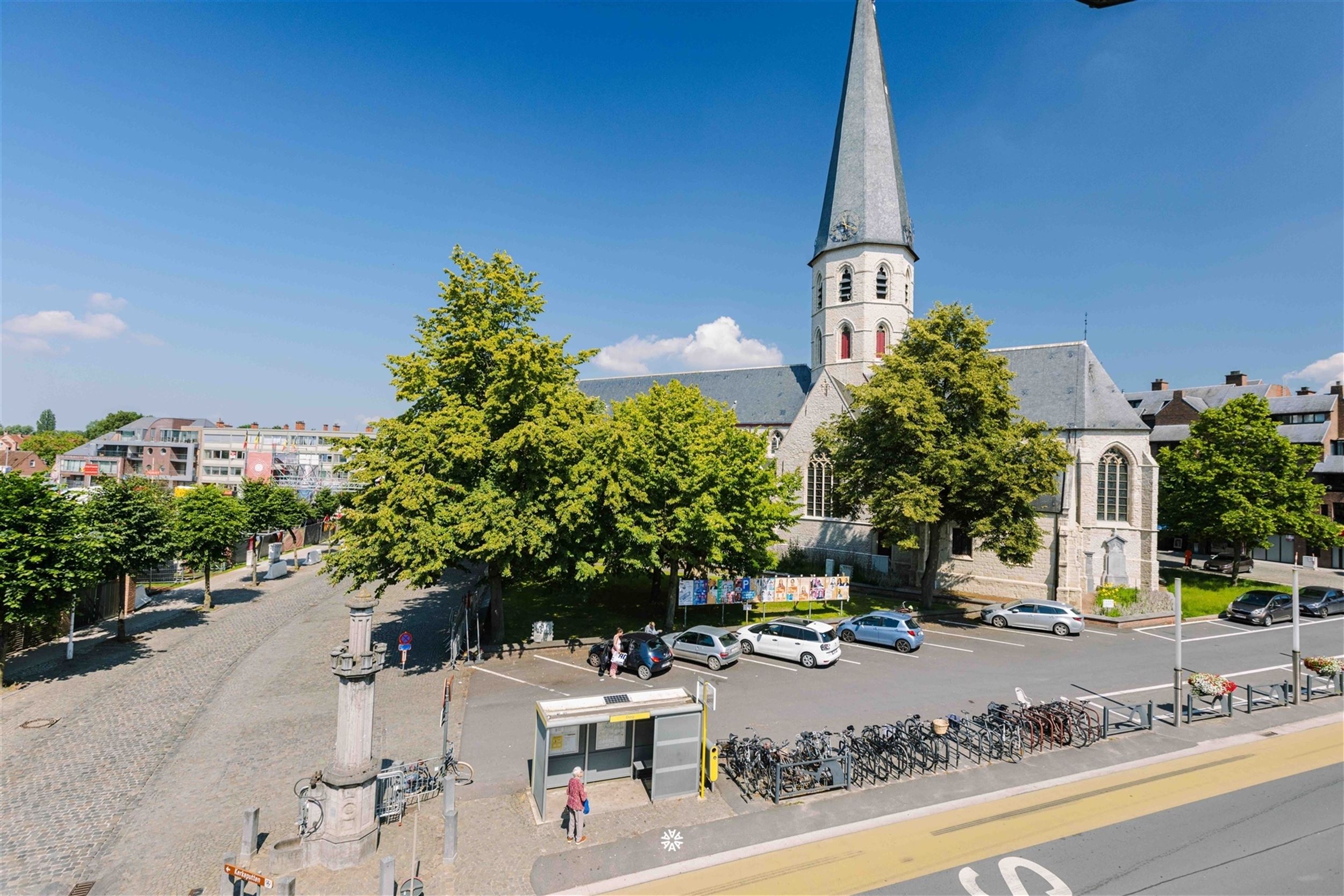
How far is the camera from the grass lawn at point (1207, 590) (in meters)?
31.4

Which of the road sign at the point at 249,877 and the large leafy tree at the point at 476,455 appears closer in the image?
the road sign at the point at 249,877

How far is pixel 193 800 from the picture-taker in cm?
1204

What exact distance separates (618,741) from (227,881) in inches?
267

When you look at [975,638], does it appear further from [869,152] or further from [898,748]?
[869,152]

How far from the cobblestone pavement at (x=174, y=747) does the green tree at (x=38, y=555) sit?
2.41 m

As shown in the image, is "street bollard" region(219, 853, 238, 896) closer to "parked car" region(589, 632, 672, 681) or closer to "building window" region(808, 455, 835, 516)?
"parked car" region(589, 632, 672, 681)

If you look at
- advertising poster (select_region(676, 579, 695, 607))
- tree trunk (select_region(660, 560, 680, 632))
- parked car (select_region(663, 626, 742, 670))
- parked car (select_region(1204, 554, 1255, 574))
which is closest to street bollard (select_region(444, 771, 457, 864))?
parked car (select_region(663, 626, 742, 670))

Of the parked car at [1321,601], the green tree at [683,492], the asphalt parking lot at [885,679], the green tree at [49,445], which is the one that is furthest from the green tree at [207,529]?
the green tree at [49,445]

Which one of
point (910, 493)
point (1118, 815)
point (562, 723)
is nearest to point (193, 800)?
point (562, 723)

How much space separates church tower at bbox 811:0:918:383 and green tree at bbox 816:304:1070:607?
35.6ft

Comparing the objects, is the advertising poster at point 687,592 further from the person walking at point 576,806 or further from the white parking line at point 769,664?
the person walking at point 576,806

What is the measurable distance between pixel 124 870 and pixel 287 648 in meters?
13.7

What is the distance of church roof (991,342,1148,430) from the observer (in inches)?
1368

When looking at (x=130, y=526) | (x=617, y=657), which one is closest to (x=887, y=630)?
(x=617, y=657)
